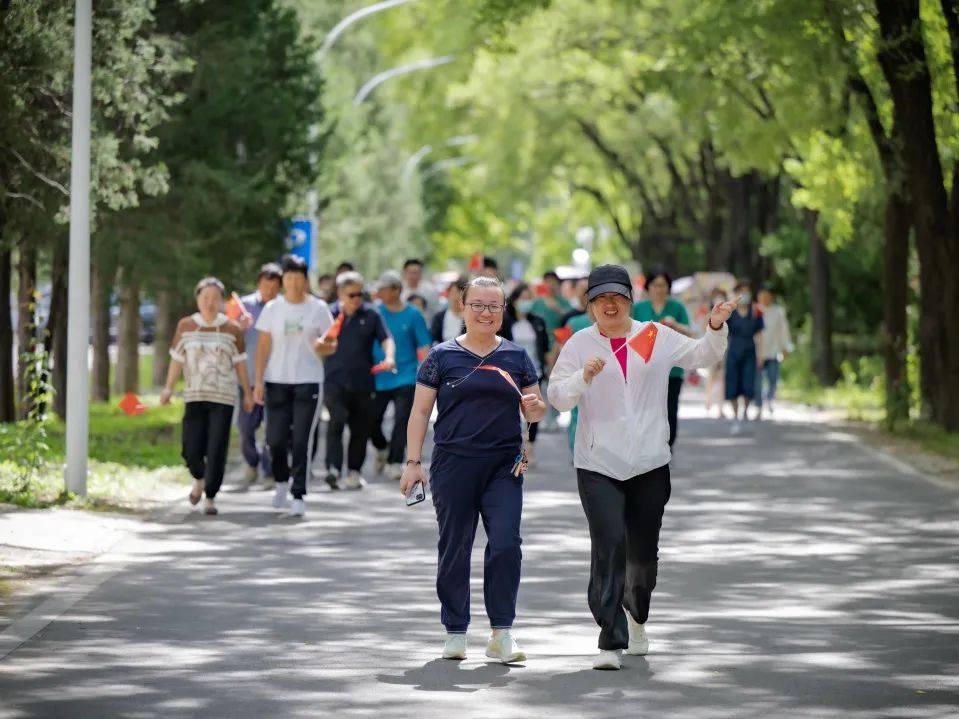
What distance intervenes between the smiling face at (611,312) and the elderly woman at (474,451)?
43cm

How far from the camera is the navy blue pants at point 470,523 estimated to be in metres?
9.11

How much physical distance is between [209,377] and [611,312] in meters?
7.14

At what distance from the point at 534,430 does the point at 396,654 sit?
40.6 feet

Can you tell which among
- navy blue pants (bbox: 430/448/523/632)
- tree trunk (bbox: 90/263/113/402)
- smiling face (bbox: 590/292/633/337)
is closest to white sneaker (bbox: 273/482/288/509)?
navy blue pants (bbox: 430/448/523/632)

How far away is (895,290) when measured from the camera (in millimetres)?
28188

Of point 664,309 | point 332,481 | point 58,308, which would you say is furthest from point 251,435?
point 58,308

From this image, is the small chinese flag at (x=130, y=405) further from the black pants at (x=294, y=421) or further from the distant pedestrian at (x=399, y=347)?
the distant pedestrian at (x=399, y=347)

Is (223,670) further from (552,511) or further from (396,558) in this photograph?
(552,511)

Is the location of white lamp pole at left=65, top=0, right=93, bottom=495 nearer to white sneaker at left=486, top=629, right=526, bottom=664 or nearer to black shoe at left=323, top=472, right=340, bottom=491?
black shoe at left=323, top=472, right=340, bottom=491

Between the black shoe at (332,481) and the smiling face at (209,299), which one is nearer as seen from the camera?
the smiling face at (209,299)

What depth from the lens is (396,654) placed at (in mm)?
9250

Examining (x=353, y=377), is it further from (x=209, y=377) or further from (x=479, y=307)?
(x=479, y=307)

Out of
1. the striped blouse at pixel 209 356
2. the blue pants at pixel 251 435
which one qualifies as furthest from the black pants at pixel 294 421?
the blue pants at pixel 251 435

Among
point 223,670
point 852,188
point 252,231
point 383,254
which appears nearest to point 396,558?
point 223,670
